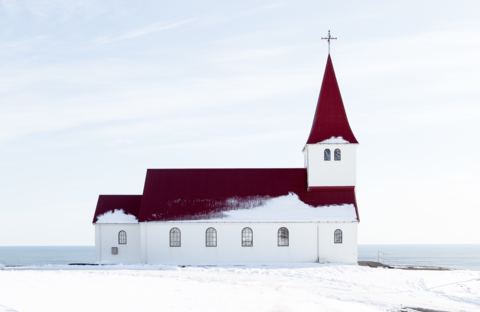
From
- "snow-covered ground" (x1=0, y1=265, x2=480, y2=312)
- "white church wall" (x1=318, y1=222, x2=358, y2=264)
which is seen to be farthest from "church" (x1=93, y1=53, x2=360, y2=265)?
"snow-covered ground" (x1=0, y1=265, x2=480, y2=312)

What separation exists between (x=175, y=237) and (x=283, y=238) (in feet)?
25.8

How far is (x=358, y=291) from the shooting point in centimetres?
3234

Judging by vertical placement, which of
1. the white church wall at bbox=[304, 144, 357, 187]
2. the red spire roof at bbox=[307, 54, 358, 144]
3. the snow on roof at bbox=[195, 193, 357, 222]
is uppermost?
the red spire roof at bbox=[307, 54, 358, 144]

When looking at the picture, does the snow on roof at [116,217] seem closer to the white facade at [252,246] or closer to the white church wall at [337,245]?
the white facade at [252,246]

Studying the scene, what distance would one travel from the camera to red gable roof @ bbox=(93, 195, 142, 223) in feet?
162

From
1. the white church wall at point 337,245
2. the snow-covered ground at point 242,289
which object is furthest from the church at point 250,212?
the snow-covered ground at point 242,289

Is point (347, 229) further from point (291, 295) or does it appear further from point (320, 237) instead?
point (291, 295)

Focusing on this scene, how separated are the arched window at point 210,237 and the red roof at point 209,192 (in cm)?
111

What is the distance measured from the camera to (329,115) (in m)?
48.8

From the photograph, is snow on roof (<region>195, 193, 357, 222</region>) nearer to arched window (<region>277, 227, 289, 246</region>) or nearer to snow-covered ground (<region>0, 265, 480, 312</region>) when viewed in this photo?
arched window (<region>277, 227, 289, 246</region>)

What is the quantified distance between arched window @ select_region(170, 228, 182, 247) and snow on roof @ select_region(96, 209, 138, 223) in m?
3.51

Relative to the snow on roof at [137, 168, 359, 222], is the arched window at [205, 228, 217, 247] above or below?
below

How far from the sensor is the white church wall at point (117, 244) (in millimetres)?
48344

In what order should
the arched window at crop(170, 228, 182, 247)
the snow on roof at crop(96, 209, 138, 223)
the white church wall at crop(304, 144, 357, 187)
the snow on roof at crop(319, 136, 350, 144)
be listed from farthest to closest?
the snow on roof at crop(96, 209, 138, 223)
the white church wall at crop(304, 144, 357, 187)
the snow on roof at crop(319, 136, 350, 144)
the arched window at crop(170, 228, 182, 247)
